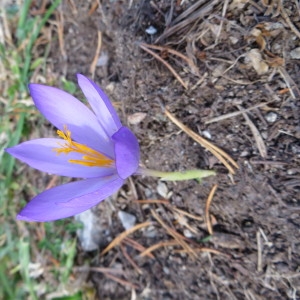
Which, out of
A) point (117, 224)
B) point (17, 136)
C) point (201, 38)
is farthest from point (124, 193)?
point (201, 38)

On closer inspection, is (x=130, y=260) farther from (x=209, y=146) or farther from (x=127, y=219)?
(x=209, y=146)

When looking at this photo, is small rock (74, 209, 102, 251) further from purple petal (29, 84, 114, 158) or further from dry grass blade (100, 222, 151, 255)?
purple petal (29, 84, 114, 158)

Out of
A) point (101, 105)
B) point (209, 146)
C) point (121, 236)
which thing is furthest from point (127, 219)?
point (101, 105)

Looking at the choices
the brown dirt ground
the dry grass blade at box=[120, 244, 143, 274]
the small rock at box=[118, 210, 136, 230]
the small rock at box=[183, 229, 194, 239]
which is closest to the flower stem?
the brown dirt ground

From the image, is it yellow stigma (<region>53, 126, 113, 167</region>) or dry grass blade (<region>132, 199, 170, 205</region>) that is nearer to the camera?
yellow stigma (<region>53, 126, 113, 167</region>)

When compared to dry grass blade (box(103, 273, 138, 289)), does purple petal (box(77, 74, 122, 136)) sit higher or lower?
higher

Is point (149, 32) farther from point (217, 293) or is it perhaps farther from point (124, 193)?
point (217, 293)

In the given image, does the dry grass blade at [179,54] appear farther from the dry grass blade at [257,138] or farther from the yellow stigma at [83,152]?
the yellow stigma at [83,152]
